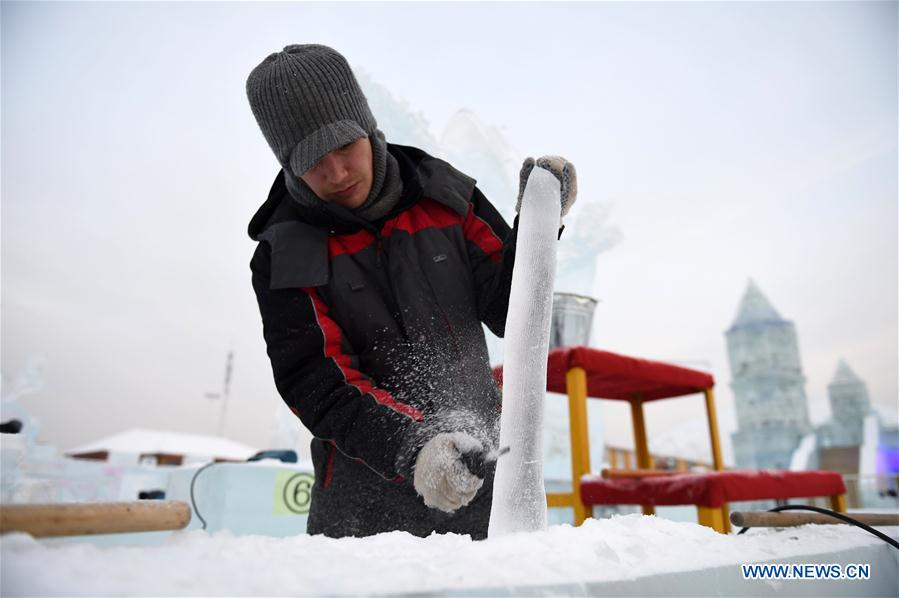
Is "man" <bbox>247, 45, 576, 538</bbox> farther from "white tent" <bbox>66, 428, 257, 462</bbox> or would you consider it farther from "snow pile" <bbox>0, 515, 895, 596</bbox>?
"white tent" <bbox>66, 428, 257, 462</bbox>

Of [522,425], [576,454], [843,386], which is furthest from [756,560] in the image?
[843,386]

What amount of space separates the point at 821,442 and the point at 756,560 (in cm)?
2707

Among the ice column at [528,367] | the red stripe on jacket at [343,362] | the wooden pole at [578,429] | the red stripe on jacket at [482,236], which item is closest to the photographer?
the ice column at [528,367]

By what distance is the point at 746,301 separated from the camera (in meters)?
26.9

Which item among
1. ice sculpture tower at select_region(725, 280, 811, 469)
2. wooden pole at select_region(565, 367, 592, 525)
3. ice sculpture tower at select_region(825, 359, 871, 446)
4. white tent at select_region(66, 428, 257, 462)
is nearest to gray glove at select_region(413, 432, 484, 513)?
wooden pole at select_region(565, 367, 592, 525)

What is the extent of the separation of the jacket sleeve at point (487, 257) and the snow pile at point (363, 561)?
0.70m

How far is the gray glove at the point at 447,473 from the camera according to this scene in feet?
2.88

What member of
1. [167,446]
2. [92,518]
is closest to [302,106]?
[92,518]

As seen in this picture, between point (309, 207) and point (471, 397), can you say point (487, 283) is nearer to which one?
point (471, 397)

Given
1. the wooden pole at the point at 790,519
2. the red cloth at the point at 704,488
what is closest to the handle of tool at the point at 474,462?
the wooden pole at the point at 790,519

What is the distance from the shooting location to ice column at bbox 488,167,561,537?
2.68 feet

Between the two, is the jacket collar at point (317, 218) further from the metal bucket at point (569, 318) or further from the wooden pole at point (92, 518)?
the metal bucket at point (569, 318)

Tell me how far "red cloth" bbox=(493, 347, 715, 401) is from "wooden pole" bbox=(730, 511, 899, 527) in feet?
6.04

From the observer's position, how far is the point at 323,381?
1.25 meters
